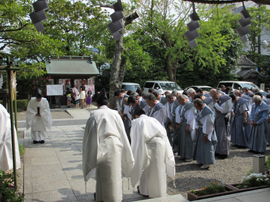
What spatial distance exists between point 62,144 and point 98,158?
497cm

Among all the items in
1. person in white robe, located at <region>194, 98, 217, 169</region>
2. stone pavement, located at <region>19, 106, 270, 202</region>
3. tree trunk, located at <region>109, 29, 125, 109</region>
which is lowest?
stone pavement, located at <region>19, 106, 270, 202</region>

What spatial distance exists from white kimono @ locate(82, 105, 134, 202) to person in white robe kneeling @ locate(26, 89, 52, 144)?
5.05 metres

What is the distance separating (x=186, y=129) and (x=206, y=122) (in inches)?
28.6

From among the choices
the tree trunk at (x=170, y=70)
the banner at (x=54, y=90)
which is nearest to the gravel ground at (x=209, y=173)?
the banner at (x=54, y=90)

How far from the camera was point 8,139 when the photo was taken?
486cm

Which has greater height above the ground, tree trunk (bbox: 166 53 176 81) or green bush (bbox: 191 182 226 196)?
tree trunk (bbox: 166 53 176 81)

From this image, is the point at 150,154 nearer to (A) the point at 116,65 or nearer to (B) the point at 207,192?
(B) the point at 207,192

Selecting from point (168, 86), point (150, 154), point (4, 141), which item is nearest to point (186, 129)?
point (150, 154)

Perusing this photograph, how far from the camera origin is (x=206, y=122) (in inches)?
224

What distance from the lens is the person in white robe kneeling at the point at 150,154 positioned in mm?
3980

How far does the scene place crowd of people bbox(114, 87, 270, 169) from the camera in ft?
19.0

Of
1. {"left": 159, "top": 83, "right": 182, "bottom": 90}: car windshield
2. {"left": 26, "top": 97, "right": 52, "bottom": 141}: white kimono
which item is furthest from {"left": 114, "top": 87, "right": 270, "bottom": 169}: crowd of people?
{"left": 159, "top": 83, "right": 182, "bottom": 90}: car windshield

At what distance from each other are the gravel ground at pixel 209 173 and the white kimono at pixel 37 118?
182 inches

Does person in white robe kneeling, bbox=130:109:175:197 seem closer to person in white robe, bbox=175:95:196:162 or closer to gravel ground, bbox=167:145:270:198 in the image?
gravel ground, bbox=167:145:270:198
